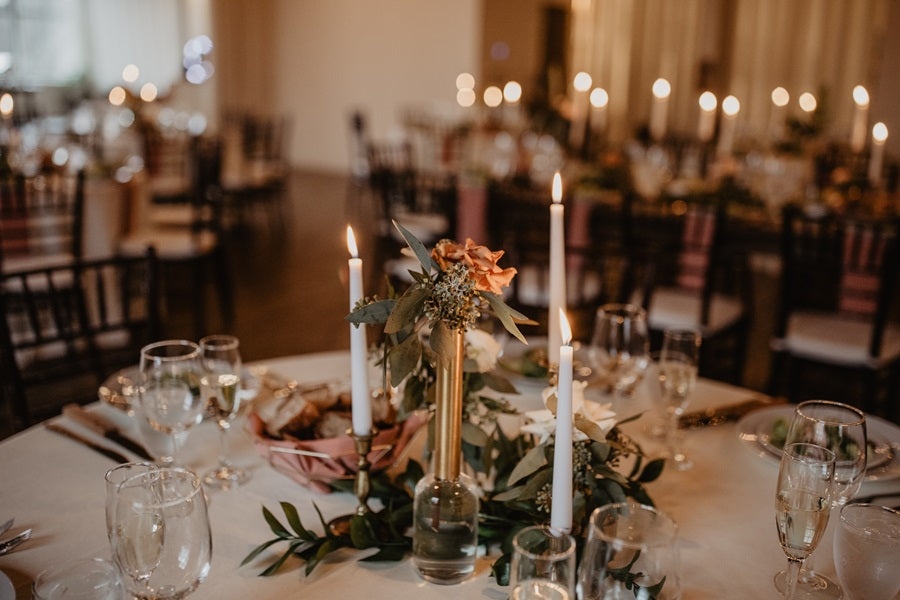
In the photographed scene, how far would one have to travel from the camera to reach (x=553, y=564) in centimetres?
83

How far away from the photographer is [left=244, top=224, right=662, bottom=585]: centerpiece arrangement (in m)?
1.04

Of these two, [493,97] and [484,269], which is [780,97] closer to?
[493,97]

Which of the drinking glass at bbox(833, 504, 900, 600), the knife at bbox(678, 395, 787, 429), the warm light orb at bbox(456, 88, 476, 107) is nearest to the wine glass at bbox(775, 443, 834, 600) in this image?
the drinking glass at bbox(833, 504, 900, 600)

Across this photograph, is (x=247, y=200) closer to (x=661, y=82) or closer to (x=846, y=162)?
(x=661, y=82)

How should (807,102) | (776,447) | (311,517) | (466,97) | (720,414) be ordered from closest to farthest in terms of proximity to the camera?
(311,517) < (776,447) < (720,414) < (807,102) < (466,97)

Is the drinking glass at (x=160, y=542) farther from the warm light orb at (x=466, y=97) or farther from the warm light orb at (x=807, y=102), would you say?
the warm light orb at (x=466, y=97)

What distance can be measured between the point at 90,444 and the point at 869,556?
1204 millimetres

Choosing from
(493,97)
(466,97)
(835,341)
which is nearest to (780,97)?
(493,97)

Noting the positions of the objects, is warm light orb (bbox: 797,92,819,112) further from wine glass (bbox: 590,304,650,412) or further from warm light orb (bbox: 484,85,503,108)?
wine glass (bbox: 590,304,650,412)

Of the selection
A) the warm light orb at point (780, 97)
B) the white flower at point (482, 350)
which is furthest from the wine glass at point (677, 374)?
the warm light orb at point (780, 97)

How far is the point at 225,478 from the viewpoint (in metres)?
1.36

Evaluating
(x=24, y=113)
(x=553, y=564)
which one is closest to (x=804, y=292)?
(x=553, y=564)

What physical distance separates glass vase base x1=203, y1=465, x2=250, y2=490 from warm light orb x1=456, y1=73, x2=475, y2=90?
8.60m

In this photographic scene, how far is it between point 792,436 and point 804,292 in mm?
3339
